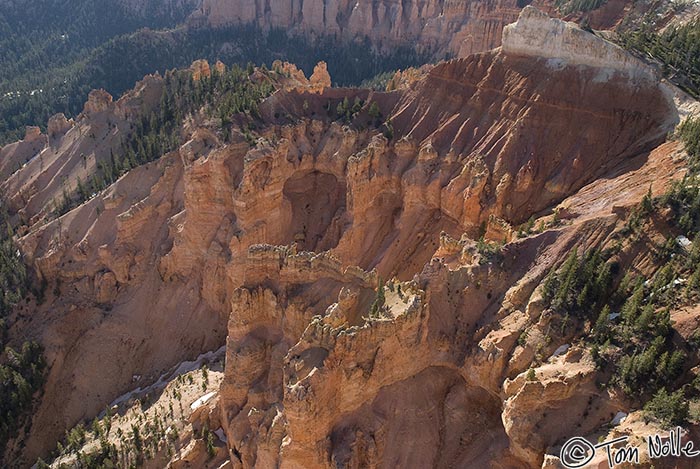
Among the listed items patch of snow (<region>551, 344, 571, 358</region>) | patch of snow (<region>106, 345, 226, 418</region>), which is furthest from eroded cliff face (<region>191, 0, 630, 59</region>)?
patch of snow (<region>551, 344, 571, 358</region>)

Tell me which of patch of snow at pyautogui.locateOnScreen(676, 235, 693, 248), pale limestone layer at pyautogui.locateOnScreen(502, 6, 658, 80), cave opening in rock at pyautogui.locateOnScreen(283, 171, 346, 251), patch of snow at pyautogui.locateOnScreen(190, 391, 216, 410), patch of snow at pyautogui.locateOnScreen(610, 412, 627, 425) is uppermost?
pale limestone layer at pyautogui.locateOnScreen(502, 6, 658, 80)

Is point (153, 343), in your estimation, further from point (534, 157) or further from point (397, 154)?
point (534, 157)

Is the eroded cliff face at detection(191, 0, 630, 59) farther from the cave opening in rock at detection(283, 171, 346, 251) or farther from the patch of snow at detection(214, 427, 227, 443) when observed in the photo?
the patch of snow at detection(214, 427, 227, 443)

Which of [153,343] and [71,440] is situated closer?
[71,440]

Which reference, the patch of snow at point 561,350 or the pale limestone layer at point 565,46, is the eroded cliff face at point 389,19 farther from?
the patch of snow at point 561,350

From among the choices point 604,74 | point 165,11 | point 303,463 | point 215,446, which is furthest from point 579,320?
point 165,11
